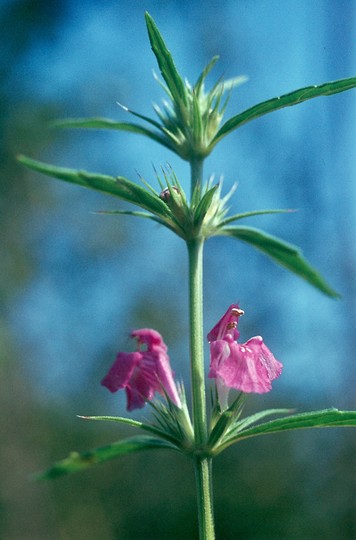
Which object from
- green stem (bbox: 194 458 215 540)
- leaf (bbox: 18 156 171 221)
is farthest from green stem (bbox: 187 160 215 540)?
leaf (bbox: 18 156 171 221)

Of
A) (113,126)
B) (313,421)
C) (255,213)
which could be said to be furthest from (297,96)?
(313,421)

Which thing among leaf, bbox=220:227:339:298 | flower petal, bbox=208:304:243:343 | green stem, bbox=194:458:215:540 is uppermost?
leaf, bbox=220:227:339:298

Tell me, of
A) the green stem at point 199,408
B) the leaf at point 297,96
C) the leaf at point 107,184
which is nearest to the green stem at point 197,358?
the green stem at point 199,408

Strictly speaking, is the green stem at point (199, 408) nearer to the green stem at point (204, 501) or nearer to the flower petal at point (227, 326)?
the green stem at point (204, 501)

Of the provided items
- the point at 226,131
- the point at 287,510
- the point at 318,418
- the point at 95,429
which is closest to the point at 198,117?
the point at 226,131

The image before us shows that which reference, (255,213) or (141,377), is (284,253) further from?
(141,377)

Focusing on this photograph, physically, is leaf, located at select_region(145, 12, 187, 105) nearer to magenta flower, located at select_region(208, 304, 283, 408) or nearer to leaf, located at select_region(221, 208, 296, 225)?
leaf, located at select_region(221, 208, 296, 225)
